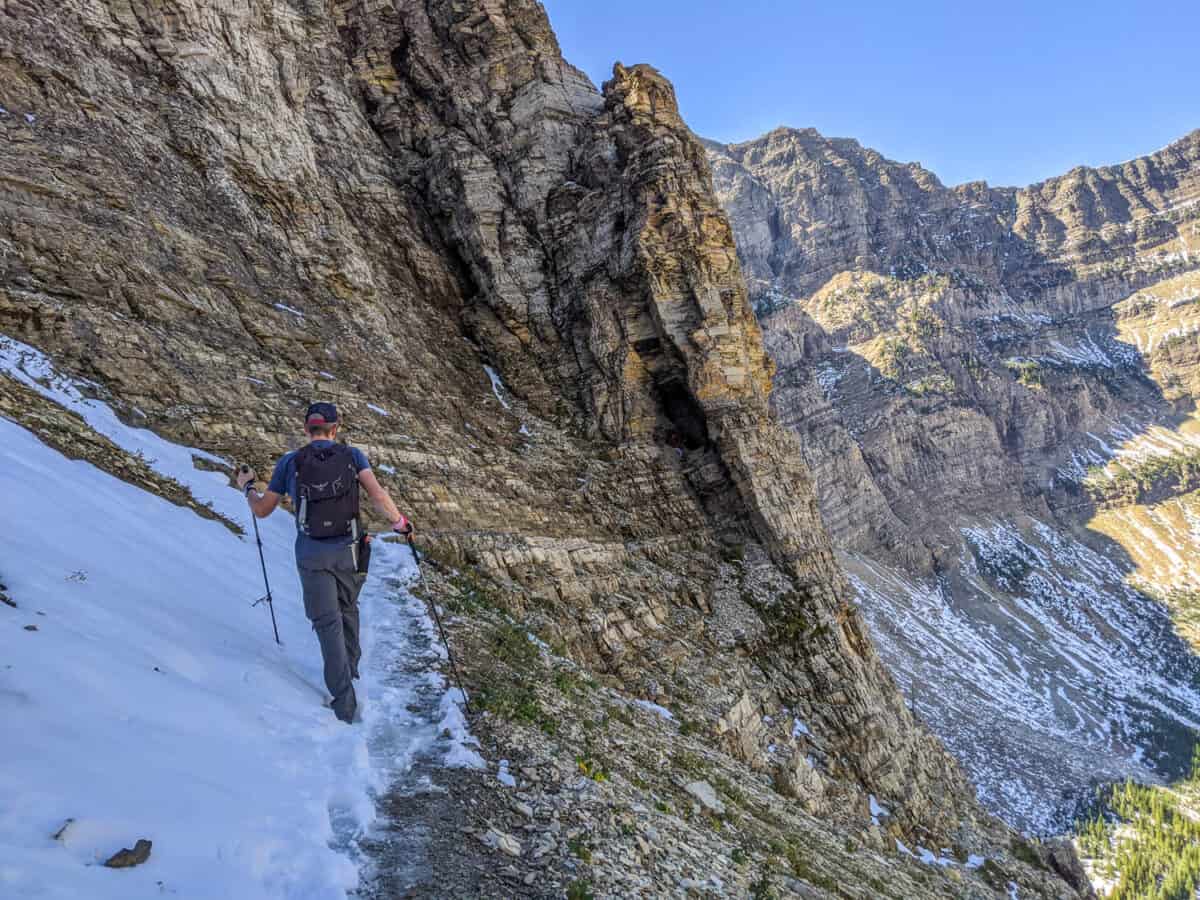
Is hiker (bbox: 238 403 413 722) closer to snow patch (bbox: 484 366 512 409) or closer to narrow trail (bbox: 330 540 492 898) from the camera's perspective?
narrow trail (bbox: 330 540 492 898)

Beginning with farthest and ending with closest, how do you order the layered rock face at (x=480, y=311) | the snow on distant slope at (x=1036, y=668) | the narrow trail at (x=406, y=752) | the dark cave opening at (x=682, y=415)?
the snow on distant slope at (x=1036, y=668), the dark cave opening at (x=682, y=415), the layered rock face at (x=480, y=311), the narrow trail at (x=406, y=752)

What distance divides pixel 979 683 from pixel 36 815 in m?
143

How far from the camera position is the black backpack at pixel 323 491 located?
7035mm

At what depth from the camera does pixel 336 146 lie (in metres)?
33.2

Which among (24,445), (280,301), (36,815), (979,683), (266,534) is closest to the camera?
(36,815)

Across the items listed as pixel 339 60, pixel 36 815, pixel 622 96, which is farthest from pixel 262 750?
pixel 339 60

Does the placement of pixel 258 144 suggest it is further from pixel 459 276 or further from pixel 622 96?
pixel 622 96

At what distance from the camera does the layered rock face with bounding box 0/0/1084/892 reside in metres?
19.6

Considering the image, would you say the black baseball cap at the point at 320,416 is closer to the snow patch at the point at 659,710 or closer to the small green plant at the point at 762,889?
the small green plant at the point at 762,889

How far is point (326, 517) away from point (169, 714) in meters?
2.38

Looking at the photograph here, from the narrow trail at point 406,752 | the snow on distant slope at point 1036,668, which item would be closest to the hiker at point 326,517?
the narrow trail at point 406,752

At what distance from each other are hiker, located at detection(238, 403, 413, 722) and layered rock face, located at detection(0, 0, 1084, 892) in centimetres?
1140

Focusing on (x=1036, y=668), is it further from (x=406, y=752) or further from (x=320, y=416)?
(x=320, y=416)

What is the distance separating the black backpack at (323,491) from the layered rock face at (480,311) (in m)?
11.5
